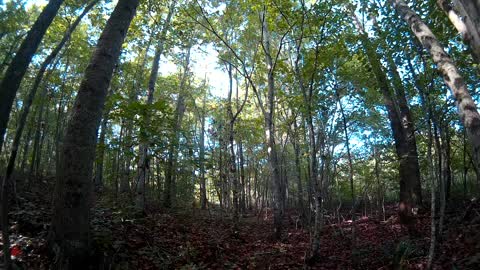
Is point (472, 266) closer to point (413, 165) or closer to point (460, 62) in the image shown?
point (460, 62)

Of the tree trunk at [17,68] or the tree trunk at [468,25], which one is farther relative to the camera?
the tree trunk at [17,68]

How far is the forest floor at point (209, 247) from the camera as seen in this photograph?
4.75 m

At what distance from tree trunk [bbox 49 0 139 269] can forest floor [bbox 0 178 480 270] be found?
35 centimetres

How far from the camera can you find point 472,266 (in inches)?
173

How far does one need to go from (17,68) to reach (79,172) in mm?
1885

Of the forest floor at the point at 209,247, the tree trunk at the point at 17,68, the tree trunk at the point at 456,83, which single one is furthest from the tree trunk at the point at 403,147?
the tree trunk at the point at 17,68

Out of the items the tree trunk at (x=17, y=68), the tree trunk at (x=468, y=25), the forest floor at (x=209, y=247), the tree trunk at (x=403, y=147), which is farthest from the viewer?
the tree trunk at (x=403, y=147)

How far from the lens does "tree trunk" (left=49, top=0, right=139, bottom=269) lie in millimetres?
3764

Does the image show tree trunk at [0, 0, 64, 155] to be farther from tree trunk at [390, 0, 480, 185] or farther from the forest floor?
tree trunk at [390, 0, 480, 185]

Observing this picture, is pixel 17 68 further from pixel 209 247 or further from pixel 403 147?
pixel 403 147

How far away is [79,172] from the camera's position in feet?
12.9

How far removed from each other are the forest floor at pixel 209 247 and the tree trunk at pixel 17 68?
1895 millimetres

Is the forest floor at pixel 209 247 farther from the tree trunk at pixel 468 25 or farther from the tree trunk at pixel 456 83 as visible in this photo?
the tree trunk at pixel 468 25

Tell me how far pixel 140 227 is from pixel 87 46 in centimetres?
950
